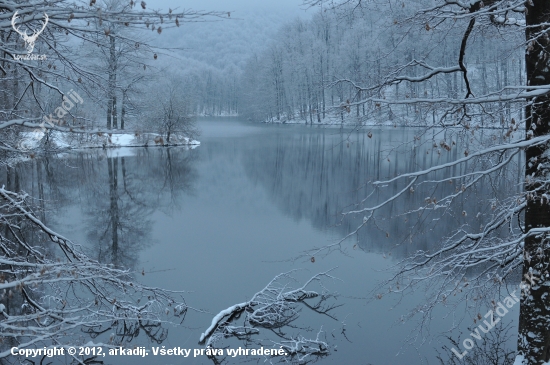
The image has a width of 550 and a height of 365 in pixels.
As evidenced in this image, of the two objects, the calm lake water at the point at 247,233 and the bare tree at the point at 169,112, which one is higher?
the bare tree at the point at 169,112

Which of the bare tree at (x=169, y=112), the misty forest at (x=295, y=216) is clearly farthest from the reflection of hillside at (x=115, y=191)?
the bare tree at (x=169, y=112)

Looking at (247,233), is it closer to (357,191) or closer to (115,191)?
(357,191)

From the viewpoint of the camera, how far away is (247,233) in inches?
488

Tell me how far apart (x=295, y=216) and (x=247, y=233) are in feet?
6.58

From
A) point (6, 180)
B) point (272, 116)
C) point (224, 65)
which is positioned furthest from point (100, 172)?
point (224, 65)

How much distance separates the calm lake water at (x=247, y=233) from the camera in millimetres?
7219

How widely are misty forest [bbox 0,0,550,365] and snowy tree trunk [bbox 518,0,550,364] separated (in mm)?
17

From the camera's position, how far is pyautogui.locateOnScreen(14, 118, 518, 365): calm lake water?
7.22 meters

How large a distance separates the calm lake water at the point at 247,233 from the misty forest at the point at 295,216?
59 millimetres

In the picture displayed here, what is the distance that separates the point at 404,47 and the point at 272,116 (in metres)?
55.8

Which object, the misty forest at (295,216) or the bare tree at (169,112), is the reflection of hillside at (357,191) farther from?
the bare tree at (169,112)

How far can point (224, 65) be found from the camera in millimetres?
135375

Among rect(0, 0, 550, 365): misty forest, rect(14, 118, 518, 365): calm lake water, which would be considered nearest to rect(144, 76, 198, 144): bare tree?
rect(14, 118, 518, 365): calm lake water

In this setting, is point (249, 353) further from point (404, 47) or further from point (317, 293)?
point (404, 47)
